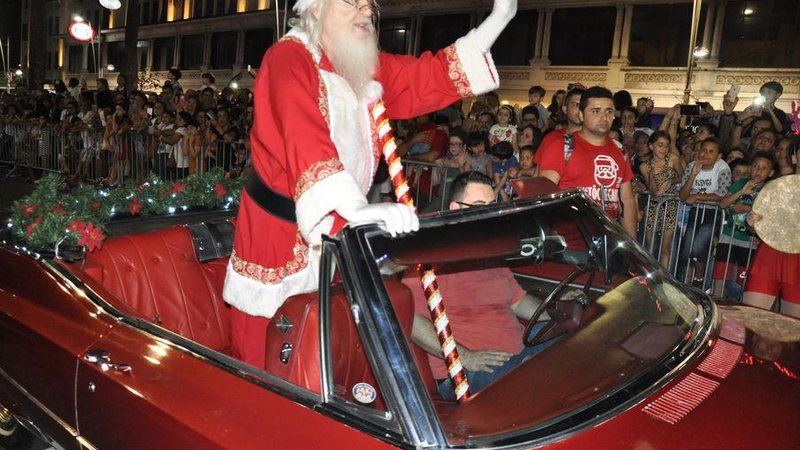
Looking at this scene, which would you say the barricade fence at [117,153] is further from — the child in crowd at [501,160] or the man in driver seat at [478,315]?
the man in driver seat at [478,315]

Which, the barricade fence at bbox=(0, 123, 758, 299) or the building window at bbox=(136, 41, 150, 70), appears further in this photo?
the building window at bbox=(136, 41, 150, 70)

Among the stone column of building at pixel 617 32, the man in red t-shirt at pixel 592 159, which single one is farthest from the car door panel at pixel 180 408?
the stone column of building at pixel 617 32

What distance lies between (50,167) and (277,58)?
9.83 metres

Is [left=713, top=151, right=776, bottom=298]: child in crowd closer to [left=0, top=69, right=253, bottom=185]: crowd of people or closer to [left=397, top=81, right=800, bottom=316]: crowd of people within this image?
[left=397, top=81, right=800, bottom=316]: crowd of people

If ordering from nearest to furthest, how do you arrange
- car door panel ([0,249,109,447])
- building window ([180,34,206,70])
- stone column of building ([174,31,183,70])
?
car door panel ([0,249,109,447]), building window ([180,34,206,70]), stone column of building ([174,31,183,70])

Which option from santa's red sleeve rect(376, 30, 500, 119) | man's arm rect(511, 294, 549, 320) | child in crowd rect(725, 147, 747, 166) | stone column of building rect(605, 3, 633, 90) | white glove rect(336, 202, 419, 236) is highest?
stone column of building rect(605, 3, 633, 90)

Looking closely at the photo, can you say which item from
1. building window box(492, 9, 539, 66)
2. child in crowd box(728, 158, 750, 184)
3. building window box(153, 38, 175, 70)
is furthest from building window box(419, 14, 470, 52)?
building window box(153, 38, 175, 70)

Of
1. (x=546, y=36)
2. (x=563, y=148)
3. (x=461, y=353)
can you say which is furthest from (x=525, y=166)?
(x=546, y=36)

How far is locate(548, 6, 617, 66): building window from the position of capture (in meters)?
24.8

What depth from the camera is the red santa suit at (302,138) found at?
205cm

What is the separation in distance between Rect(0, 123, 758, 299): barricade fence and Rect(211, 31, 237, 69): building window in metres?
31.6

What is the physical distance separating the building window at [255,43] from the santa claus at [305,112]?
125 feet

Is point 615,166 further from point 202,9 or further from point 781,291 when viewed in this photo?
point 202,9

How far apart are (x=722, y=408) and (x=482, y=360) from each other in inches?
29.2
